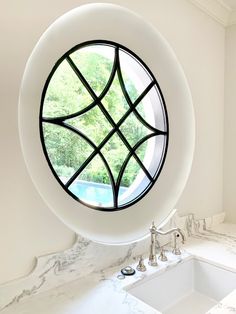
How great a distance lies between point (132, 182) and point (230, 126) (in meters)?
0.99

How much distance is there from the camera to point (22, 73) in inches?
47.2

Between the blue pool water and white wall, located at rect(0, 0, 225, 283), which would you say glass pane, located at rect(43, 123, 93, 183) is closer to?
the blue pool water

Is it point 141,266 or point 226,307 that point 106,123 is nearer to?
point 141,266

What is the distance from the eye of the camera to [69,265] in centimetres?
135

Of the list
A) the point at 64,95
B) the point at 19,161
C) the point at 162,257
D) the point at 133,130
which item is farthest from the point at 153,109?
the point at 19,161

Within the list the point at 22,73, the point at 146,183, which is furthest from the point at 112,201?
the point at 22,73

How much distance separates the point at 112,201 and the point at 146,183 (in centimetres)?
30

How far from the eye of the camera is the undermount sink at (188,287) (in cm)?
152

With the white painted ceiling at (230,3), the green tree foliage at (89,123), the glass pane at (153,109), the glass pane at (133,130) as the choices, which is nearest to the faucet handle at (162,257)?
the green tree foliage at (89,123)

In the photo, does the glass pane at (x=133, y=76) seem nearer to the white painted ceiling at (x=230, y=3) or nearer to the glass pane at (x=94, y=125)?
the glass pane at (x=94, y=125)

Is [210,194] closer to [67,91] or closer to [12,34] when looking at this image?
[67,91]

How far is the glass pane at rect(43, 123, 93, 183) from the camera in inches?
61.6

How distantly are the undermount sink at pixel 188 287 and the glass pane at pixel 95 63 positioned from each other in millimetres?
1083

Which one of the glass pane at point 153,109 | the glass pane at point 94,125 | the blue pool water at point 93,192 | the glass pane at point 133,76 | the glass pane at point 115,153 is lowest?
the blue pool water at point 93,192
